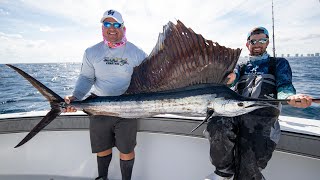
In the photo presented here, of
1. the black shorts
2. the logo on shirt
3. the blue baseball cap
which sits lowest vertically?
the black shorts

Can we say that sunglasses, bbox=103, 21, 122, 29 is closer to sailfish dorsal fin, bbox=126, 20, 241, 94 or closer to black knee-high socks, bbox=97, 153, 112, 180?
sailfish dorsal fin, bbox=126, 20, 241, 94

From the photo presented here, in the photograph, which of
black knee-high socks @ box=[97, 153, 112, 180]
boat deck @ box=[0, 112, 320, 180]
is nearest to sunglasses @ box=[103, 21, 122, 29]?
boat deck @ box=[0, 112, 320, 180]

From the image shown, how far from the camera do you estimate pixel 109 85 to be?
91.7 inches

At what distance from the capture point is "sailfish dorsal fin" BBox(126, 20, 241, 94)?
1.71 m

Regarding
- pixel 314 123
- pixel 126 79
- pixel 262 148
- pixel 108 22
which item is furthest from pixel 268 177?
pixel 108 22

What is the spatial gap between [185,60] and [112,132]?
3.41 feet

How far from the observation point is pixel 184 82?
180cm

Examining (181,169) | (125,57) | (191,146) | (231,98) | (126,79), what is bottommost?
(181,169)

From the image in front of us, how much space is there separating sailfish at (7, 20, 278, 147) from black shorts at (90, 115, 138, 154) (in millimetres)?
410

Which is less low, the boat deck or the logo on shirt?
the logo on shirt

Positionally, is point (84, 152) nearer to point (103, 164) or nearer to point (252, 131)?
point (103, 164)

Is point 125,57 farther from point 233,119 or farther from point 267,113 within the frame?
point 267,113

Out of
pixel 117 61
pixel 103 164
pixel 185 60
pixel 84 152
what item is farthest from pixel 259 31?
pixel 84 152

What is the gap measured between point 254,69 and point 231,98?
507mm
